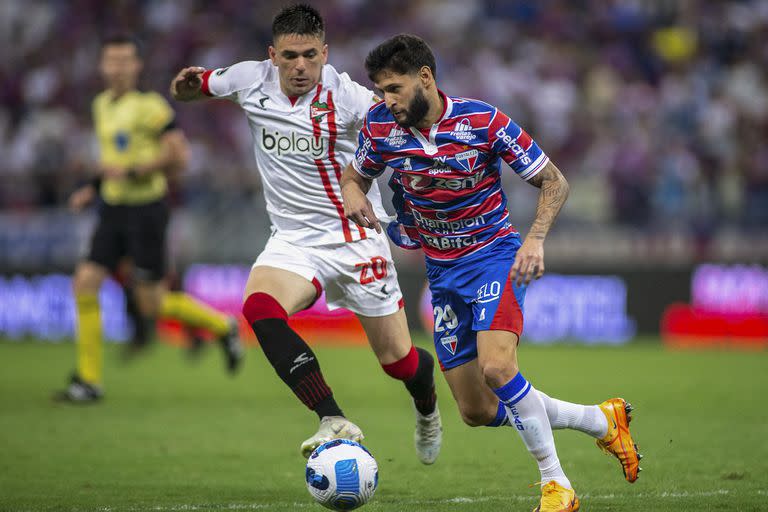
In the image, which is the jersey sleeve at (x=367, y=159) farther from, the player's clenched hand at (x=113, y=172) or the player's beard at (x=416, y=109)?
the player's clenched hand at (x=113, y=172)

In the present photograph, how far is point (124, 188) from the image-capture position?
32.0 feet

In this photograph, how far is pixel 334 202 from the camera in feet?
20.6

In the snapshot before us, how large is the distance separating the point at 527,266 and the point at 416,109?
95 centimetres

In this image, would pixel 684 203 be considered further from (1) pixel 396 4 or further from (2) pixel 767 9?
(1) pixel 396 4

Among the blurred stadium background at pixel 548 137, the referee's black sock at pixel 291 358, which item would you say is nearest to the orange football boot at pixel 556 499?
the referee's black sock at pixel 291 358

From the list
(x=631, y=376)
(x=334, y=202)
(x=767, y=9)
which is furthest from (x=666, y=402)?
(x=767, y=9)

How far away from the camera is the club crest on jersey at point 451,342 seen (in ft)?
18.6

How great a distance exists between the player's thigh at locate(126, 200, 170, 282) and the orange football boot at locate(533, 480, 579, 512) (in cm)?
556

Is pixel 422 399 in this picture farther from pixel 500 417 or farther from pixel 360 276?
pixel 360 276

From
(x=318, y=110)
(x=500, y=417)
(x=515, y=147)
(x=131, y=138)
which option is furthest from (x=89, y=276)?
(x=515, y=147)

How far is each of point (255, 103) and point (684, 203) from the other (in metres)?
10.4

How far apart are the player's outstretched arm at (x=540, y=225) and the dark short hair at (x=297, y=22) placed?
1.54m

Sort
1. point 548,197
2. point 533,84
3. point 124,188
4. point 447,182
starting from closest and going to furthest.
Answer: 1. point 548,197
2. point 447,182
3. point 124,188
4. point 533,84

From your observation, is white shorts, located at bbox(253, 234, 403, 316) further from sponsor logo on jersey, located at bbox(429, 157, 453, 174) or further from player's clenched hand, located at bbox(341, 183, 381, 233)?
sponsor logo on jersey, located at bbox(429, 157, 453, 174)
